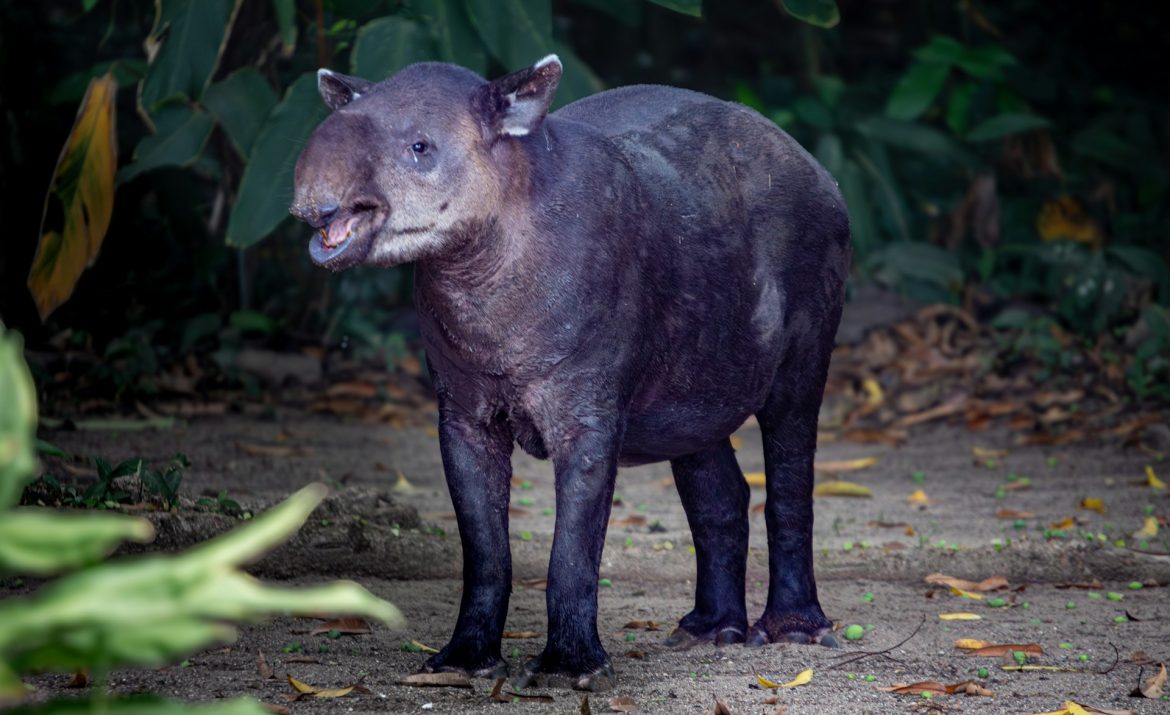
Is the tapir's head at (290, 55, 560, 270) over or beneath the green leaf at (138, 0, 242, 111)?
beneath

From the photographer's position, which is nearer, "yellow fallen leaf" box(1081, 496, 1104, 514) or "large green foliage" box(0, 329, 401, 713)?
"large green foliage" box(0, 329, 401, 713)

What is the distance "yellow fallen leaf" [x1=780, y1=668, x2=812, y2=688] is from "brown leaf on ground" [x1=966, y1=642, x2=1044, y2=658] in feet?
1.96

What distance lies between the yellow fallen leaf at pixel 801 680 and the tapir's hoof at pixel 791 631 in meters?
0.44

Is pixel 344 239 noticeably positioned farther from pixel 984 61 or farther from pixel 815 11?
pixel 984 61

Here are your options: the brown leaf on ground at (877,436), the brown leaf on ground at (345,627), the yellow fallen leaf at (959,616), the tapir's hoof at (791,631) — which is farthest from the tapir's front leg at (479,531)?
the brown leaf on ground at (877,436)

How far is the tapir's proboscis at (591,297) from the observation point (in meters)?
A: 3.69

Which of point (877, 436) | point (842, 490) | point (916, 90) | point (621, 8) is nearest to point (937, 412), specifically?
point (877, 436)

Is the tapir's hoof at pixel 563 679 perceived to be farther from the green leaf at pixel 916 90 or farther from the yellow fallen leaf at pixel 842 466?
the green leaf at pixel 916 90

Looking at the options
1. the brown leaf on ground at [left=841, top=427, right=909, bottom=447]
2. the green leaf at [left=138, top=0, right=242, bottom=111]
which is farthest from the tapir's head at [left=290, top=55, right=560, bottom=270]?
the brown leaf on ground at [left=841, top=427, right=909, bottom=447]

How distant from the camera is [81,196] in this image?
6422 mm

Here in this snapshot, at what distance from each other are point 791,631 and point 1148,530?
2027 mm

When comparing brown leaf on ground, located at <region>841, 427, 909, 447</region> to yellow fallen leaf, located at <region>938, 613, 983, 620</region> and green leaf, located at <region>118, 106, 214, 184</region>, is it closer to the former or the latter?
yellow fallen leaf, located at <region>938, 613, 983, 620</region>

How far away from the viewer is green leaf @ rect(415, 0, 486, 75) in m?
6.29

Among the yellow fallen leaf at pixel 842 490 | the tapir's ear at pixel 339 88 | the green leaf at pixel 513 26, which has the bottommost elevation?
the yellow fallen leaf at pixel 842 490
